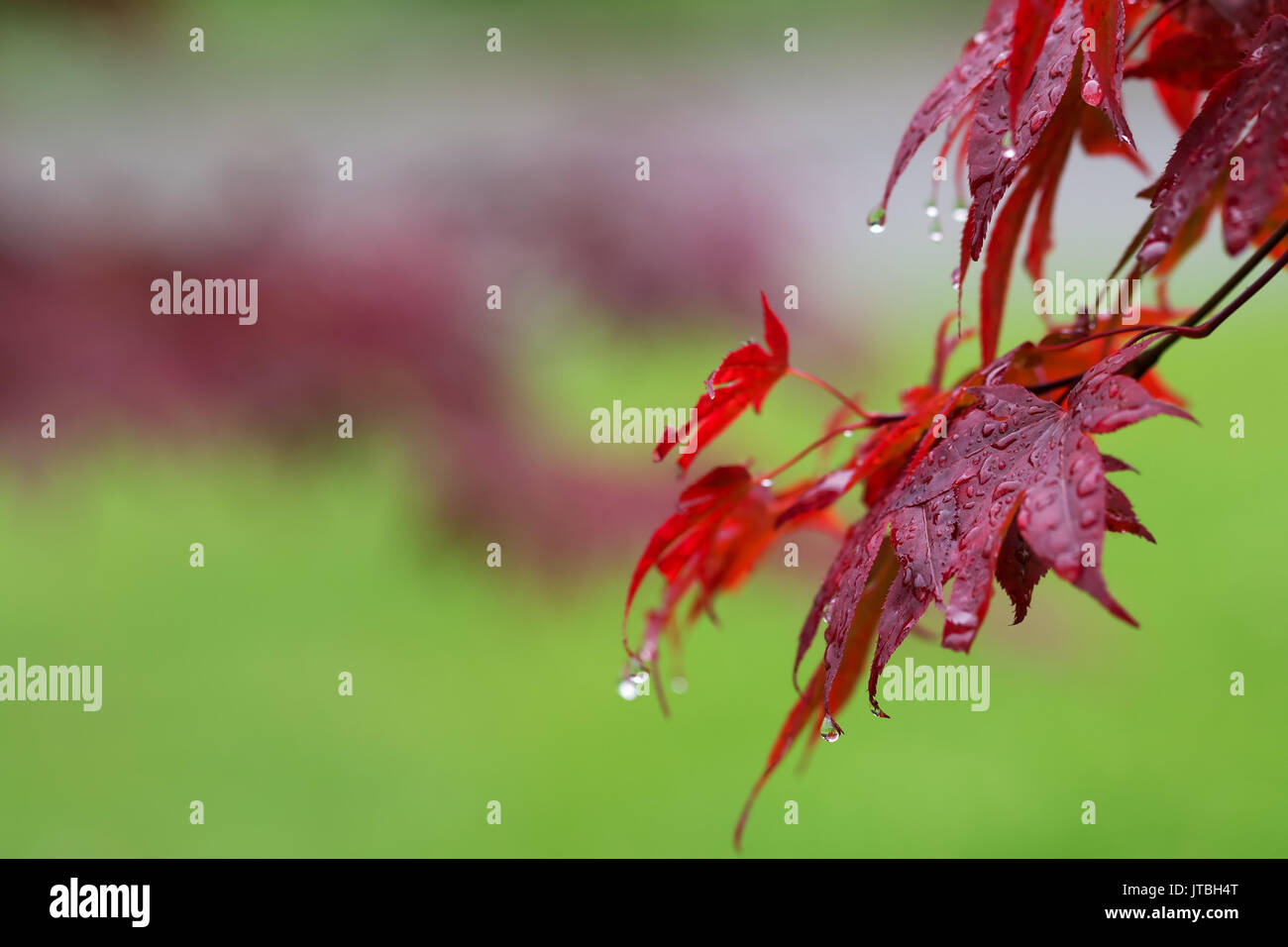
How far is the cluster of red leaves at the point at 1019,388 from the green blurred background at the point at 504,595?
1301mm

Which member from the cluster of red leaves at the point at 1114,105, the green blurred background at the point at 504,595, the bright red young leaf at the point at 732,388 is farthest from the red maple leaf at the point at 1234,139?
the green blurred background at the point at 504,595

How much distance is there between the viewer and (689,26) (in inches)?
342

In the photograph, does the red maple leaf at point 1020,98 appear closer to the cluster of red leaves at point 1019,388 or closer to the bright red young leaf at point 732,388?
the cluster of red leaves at point 1019,388

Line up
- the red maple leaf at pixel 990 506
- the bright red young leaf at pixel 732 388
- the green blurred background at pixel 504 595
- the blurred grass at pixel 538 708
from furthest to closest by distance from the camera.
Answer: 1. the blurred grass at pixel 538 708
2. the green blurred background at pixel 504 595
3. the bright red young leaf at pixel 732 388
4. the red maple leaf at pixel 990 506

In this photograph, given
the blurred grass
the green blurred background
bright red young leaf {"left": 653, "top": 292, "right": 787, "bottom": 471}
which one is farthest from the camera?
the blurred grass

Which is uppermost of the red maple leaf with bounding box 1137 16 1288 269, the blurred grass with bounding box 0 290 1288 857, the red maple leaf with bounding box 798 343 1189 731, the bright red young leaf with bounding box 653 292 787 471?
the red maple leaf with bounding box 1137 16 1288 269

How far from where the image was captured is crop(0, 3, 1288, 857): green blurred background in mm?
1939

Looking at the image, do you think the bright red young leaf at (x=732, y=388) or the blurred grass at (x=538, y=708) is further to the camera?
Result: the blurred grass at (x=538, y=708)

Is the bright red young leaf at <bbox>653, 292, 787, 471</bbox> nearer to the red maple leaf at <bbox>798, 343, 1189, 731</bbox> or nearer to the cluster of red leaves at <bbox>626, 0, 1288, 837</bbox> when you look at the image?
the cluster of red leaves at <bbox>626, 0, 1288, 837</bbox>

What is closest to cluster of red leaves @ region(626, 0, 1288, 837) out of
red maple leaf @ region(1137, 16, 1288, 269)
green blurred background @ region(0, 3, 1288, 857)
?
red maple leaf @ region(1137, 16, 1288, 269)

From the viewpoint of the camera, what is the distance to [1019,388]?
0.59 meters

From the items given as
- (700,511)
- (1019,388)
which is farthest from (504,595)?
(1019,388)

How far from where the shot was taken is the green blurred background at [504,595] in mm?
1939

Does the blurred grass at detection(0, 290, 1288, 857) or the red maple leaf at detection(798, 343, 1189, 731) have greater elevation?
the red maple leaf at detection(798, 343, 1189, 731)
